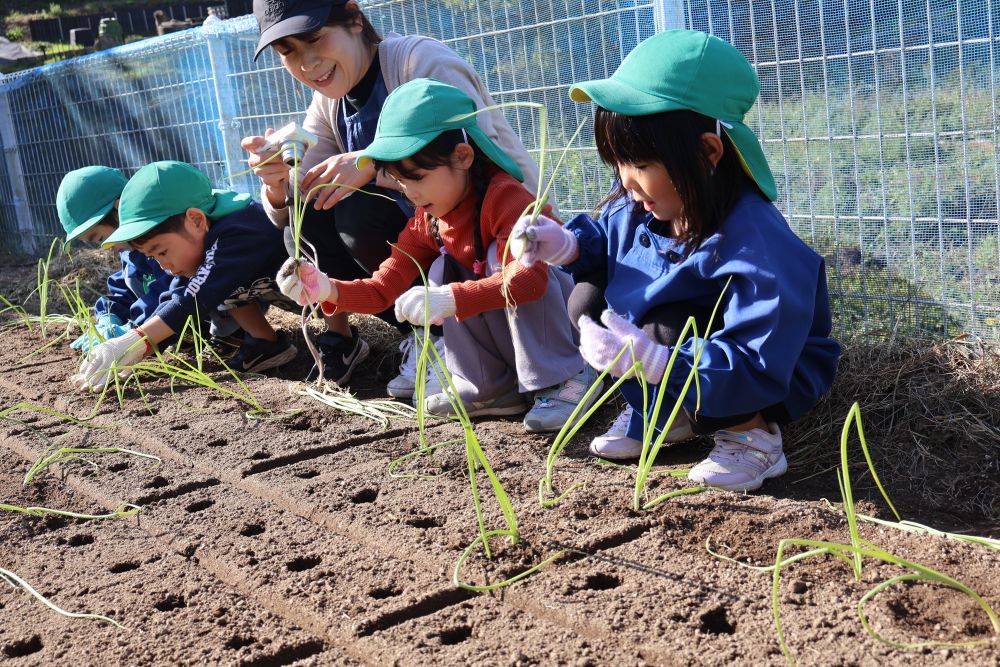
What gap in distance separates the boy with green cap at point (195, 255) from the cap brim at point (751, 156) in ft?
5.84

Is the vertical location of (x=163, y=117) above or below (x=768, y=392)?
above

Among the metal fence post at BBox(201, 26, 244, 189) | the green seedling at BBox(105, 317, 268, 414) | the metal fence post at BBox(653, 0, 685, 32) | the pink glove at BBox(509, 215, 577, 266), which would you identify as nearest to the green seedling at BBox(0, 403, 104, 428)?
the green seedling at BBox(105, 317, 268, 414)

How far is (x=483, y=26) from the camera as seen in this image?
355cm

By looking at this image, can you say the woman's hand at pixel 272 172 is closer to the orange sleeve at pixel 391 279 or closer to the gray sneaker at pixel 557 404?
the orange sleeve at pixel 391 279

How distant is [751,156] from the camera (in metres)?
2.02

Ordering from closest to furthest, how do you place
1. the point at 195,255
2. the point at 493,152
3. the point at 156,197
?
the point at 493,152, the point at 156,197, the point at 195,255

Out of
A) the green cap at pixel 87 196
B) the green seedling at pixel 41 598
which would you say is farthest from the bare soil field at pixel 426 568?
the green cap at pixel 87 196

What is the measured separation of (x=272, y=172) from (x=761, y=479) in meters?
1.66

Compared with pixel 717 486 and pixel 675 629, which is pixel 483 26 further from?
pixel 675 629

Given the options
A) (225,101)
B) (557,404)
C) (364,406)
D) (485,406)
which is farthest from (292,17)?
(225,101)

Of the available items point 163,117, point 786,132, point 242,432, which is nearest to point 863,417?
point 786,132

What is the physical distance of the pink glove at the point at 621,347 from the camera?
1.92 meters

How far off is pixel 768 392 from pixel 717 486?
21 centimetres

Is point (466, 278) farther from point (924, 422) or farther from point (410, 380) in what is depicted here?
point (924, 422)
